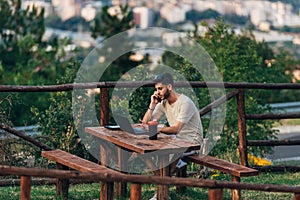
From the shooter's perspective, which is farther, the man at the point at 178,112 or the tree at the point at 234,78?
the tree at the point at 234,78

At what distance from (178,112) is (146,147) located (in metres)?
0.84

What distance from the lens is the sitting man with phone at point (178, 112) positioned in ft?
23.0

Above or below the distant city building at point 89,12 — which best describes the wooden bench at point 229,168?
below

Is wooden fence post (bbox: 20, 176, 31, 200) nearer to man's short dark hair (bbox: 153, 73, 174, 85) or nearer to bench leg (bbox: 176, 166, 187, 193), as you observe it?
man's short dark hair (bbox: 153, 73, 174, 85)

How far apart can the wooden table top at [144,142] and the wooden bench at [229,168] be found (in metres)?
0.25

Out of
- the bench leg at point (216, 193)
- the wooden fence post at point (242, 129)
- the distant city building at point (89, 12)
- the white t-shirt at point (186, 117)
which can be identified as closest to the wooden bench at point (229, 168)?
the white t-shirt at point (186, 117)

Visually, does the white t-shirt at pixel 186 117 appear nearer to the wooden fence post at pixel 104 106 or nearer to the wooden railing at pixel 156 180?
the wooden fence post at pixel 104 106

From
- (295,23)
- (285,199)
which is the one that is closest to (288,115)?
(285,199)

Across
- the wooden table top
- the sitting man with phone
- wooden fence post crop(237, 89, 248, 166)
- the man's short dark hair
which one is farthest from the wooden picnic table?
wooden fence post crop(237, 89, 248, 166)

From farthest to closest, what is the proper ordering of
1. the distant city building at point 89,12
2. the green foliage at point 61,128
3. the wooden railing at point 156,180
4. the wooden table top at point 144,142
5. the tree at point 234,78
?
the distant city building at point 89,12 < the tree at point 234,78 < the green foliage at point 61,128 < the wooden table top at point 144,142 < the wooden railing at point 156,180

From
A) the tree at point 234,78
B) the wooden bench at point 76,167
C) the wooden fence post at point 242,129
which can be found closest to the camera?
the wooden bench at point 76,167

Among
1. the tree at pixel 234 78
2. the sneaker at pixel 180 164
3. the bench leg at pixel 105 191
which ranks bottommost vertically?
the bench leg at pixel 105 191

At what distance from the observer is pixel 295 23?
42781mm

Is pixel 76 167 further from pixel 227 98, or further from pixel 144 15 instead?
pixel 144 15
